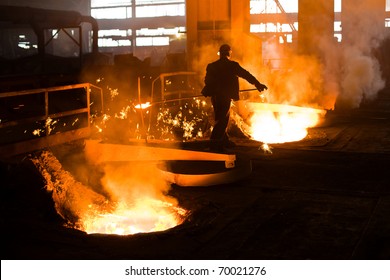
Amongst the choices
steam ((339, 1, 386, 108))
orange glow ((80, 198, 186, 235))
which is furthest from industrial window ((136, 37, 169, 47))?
orange glow ((80, 198, 186, 235))

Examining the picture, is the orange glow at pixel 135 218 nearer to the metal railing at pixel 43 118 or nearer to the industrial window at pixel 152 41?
the metal railing at pixel 43 118

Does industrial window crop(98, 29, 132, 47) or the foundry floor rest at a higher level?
industrial window crop(98, 29, 132, 47)

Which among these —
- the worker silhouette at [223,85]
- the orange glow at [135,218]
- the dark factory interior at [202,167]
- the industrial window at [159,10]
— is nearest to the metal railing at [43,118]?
the dark factory interior at [202,167]

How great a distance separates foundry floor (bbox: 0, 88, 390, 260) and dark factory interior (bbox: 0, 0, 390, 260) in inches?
0.7

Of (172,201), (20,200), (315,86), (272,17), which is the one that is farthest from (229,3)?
(272,17)

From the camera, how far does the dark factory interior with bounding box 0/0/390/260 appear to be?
4949 mm

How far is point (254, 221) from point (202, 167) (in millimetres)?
1906

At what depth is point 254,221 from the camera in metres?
5.55

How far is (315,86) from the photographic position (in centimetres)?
1650

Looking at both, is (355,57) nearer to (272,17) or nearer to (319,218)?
(319,218)

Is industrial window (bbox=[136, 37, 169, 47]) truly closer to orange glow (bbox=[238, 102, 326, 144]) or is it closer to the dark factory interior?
the dark factory interior

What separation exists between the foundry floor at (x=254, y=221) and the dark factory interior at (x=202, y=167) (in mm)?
18

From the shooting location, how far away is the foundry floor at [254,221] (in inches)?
184

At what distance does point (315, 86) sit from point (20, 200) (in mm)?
12392
